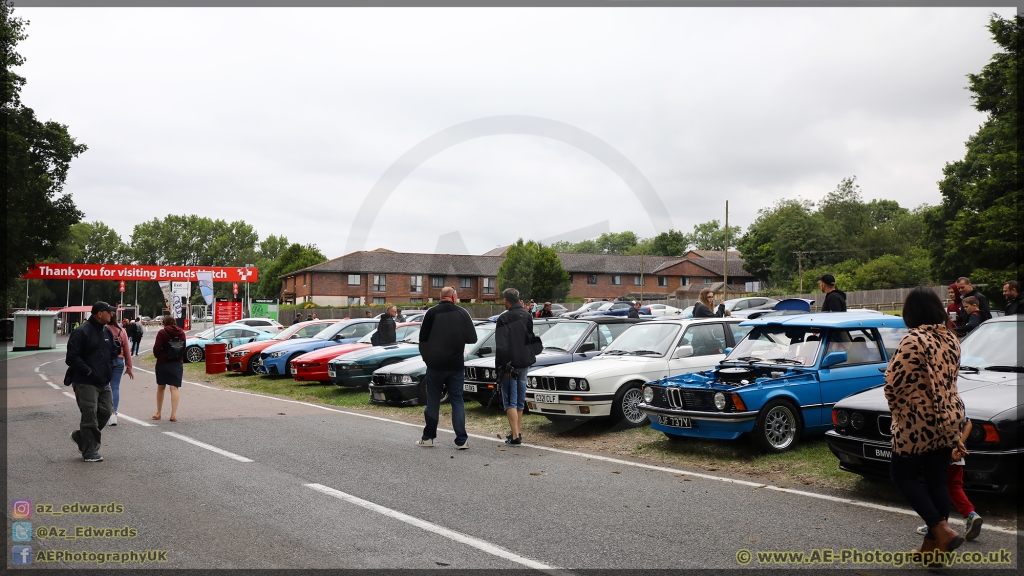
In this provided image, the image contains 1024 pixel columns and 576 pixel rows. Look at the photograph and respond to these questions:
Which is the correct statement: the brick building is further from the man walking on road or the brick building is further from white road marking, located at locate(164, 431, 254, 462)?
white road marking, located at locate(164, 431, 254, 462)

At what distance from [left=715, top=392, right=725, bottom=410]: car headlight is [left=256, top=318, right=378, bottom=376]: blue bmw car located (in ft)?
44.4

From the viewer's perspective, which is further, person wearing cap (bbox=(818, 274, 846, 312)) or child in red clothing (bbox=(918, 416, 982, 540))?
person wearing cap (bbox=(818, 274, 846, 312))

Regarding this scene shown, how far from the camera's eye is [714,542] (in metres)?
5.14

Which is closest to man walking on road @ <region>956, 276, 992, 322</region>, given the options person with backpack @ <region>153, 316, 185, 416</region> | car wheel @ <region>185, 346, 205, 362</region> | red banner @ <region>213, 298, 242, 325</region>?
person with backpack @ <region>153, 316, 185, 416</region>

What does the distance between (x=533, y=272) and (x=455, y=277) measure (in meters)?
18.6

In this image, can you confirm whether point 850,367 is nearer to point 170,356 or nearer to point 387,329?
point 170,356

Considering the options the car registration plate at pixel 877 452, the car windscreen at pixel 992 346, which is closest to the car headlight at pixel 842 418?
the car registration plate at pixel 877 452

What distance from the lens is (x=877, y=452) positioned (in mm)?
6215

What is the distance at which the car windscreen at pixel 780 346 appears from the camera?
885 centimetres

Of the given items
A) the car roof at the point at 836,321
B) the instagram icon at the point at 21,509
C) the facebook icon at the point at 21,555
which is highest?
the car roof at the point at 836,321

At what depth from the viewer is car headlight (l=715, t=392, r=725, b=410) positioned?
822 cm

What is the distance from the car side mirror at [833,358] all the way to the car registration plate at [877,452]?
2490 millimetres

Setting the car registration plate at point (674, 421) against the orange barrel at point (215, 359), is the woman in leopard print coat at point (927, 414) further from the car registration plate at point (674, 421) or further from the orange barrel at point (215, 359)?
the orange barrel at point (215, 359)

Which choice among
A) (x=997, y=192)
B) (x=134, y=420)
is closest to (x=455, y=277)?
(x=997, y=192)
